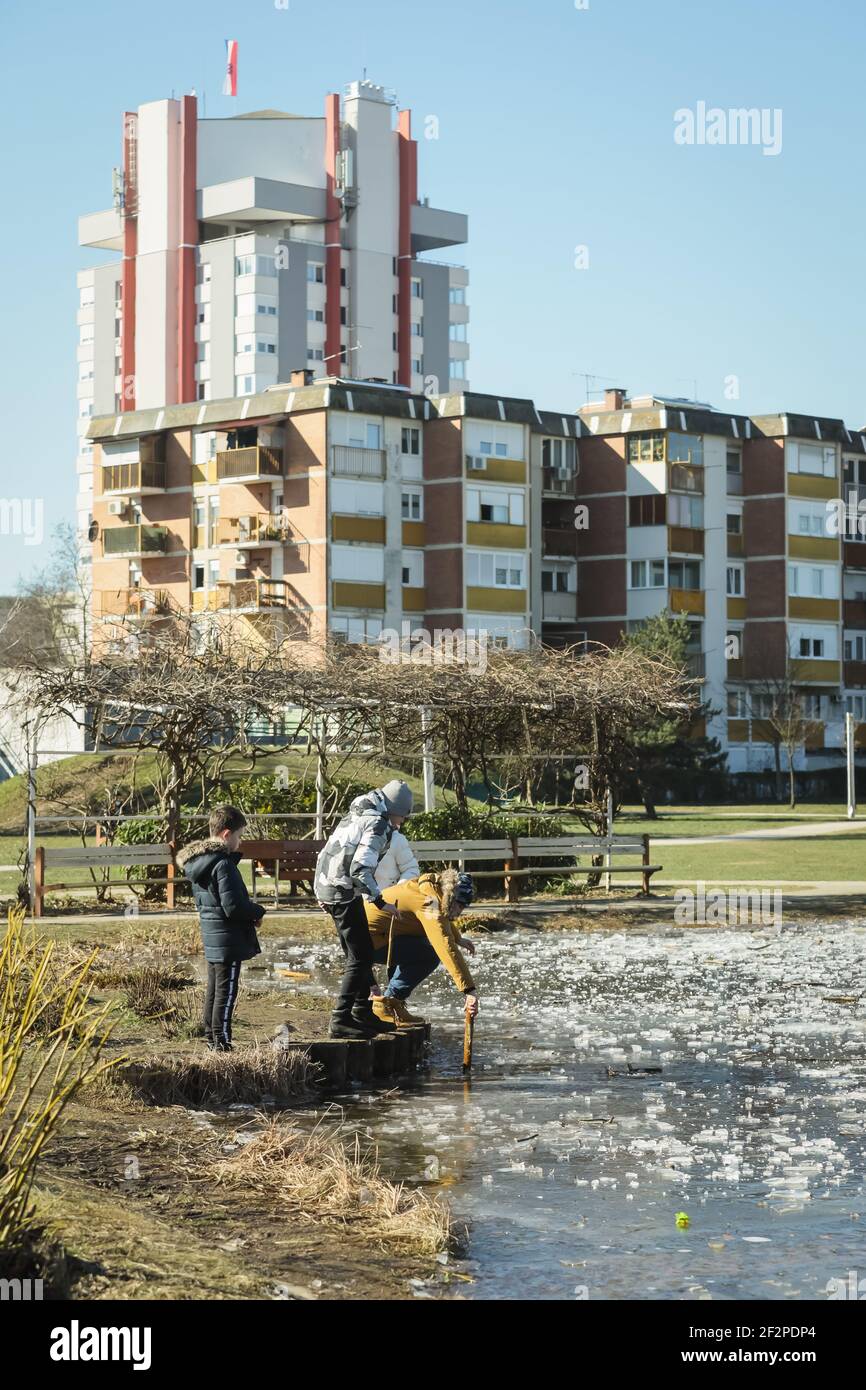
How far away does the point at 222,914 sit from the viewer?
39.1ft

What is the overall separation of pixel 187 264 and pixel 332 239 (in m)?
8.91

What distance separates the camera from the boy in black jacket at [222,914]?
1191cm

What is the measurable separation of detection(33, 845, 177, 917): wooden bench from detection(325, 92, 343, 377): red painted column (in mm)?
79246

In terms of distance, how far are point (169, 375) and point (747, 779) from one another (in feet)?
152

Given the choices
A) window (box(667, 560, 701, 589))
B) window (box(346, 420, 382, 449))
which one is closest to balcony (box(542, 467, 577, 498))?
window (box(667, 560, 701, 589))

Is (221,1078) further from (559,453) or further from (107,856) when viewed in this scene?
(559,453)

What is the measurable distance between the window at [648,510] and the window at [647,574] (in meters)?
1.76

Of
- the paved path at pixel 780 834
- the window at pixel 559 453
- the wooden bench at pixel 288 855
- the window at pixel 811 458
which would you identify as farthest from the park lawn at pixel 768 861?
the window at pixel 811 458

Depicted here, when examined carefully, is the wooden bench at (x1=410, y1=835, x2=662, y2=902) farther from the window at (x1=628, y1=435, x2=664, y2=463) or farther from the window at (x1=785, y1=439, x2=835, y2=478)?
the window at (x1=785, y1=439, x2=835, y2=478)

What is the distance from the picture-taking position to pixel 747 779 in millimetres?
73688

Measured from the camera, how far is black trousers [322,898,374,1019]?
12617 millimetres

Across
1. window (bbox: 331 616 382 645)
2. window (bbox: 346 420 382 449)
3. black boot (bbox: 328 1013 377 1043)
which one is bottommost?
black boot (bbox: 328 1013 377 1043)

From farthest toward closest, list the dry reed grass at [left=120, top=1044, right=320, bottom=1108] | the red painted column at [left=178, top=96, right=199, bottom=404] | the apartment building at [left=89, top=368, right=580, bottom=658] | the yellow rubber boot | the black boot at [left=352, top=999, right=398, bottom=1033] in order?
the red painted column at [left=178, top=96, right=199, bottom=404], the apartment building at [left=89, top=368, right=580, bottom=658], the yellow rubber boot, the black boot at [left=352, top=999, right=398, bottom=1033], the dry reed grass at [left=120, top=1044, right=320, bottom=1108]
